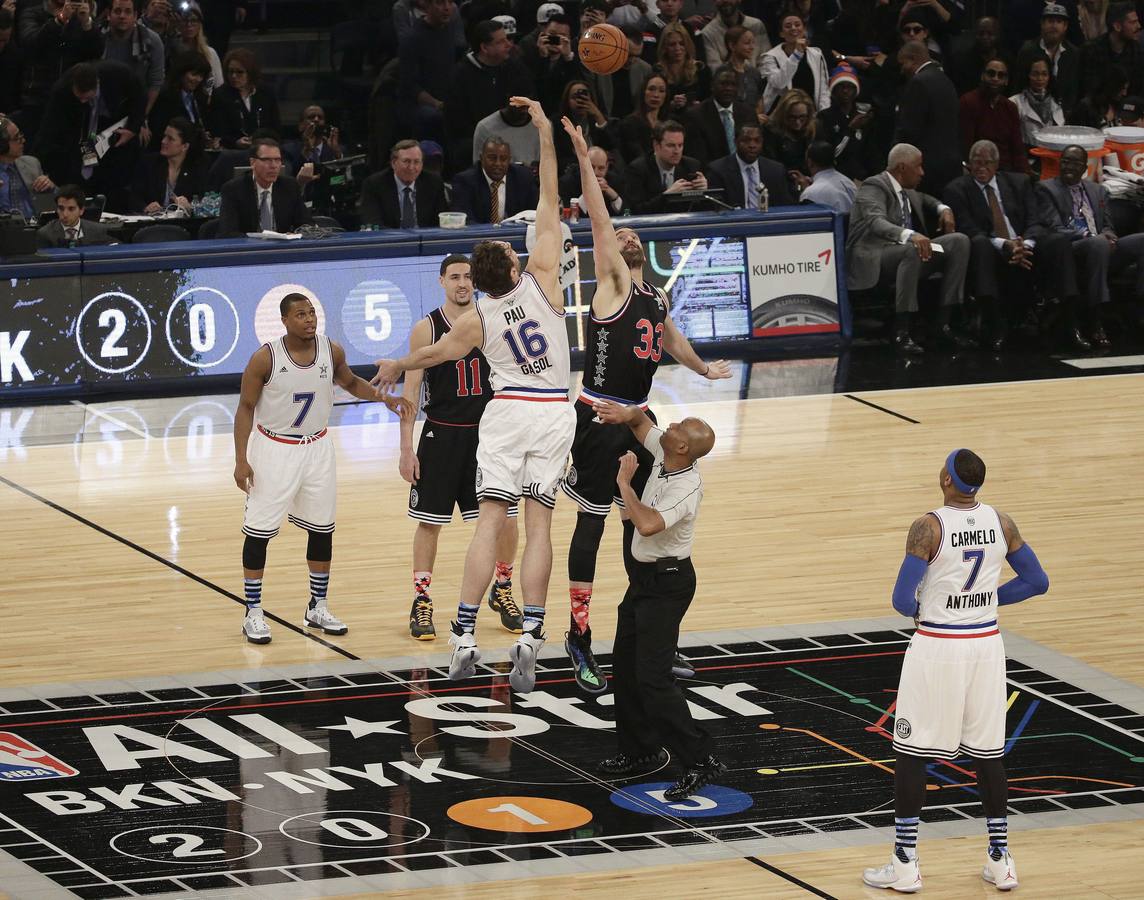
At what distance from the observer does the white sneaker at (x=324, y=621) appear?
1162 cm

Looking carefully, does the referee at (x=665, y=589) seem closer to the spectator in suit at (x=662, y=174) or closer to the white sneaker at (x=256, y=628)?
the white sneaker at (x=256, y=628)

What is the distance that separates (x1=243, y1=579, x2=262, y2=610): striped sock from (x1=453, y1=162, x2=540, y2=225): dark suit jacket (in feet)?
26.5

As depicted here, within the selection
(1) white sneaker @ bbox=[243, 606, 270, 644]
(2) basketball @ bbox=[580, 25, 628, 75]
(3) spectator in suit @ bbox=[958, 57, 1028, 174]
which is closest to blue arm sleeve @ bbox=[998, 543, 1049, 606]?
(1) white sneaker @ bbox=[243, 606, 270, 644]

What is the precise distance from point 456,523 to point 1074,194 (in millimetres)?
8651

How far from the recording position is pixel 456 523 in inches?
563

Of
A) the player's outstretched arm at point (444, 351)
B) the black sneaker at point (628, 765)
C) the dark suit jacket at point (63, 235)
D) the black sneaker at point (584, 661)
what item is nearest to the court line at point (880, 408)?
the black sneaker at point (584, 661)

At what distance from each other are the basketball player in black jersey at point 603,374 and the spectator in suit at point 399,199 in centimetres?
802

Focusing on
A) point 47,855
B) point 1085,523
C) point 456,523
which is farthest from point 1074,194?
point 47,855

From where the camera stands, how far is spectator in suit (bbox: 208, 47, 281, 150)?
65.3 ft

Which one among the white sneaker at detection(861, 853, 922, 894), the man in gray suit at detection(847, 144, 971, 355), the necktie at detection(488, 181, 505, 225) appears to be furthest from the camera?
the man in gray suit at detection(847, 144, 971, 355)

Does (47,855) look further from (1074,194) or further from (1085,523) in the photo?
(1074,194)

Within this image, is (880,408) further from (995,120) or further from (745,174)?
(995,120)

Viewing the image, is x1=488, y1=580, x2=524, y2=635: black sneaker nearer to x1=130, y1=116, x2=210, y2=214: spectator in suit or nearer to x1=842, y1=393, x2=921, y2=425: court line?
x1=842, y1=393, x2=921, y2=425: court line

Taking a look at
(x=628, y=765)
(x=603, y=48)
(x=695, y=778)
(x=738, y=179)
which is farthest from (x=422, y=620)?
(x=738, y=179)
